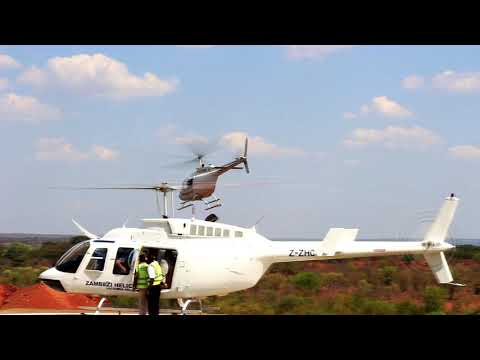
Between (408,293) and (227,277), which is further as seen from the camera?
(408,293)

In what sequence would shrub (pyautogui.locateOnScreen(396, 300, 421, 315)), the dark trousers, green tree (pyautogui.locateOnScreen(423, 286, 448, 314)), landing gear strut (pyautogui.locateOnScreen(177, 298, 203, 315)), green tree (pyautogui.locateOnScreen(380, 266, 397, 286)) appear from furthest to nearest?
1. green tree (pyautogui.locateOnScreen(380, 266, 397, 286))
2. green tree (pyautogui.locateOnScreen(423, 286, 448, 314))
3. shrub (pyautogui.locateOnScreen(396, 300, 421, 315))
4. landing gear strut (pyautogui.locateOnScreen(177, 298, 203, 315))
5. the dark trousers

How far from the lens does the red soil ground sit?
76.6ft

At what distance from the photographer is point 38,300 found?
23531 millimetres

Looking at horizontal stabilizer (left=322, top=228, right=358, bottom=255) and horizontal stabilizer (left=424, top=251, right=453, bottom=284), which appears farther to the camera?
horizontal stabilizer (left=424, top=251, right=453, bottom=284)

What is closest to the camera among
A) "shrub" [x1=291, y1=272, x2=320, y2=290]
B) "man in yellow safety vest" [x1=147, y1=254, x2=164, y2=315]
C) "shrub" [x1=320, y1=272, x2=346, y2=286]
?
"man in yellow safety vest" [x1=147, y1=254, x2=164, y2=315]

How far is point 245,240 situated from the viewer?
722 inches

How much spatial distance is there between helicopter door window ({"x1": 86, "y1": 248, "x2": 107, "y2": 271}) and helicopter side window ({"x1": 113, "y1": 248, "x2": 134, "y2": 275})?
361 millimetres

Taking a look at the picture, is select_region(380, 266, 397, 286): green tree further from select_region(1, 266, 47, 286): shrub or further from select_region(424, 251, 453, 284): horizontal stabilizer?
select_region(1, 266, 47, 286): shrub

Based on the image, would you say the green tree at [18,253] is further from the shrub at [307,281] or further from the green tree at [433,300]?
the green tree at [433,300]

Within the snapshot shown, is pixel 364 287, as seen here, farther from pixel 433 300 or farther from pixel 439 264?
pixel 439 264

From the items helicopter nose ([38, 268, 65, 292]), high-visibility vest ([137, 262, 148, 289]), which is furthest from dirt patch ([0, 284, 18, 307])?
high-visibility vest ([137, 262, 148, 289])
